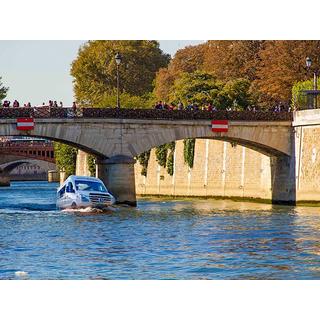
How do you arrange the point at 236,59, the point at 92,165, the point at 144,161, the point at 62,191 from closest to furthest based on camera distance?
1. the point at 62,191
2. the point at 144,161
3. the point at 92,165
4. the point at 236,59

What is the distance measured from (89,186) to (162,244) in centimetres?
1660

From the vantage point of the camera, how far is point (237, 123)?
194 feet

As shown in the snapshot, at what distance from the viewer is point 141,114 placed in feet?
189

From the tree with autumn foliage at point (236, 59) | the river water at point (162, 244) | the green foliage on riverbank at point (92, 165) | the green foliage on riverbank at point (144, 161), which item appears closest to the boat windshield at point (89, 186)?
the river water at point (162, 244)

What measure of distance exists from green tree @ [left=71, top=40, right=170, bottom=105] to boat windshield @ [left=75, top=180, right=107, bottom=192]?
5763 centimetres

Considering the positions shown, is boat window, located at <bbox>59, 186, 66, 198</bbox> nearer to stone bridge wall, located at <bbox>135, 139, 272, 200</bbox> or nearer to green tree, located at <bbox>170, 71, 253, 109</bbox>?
stone bridge wall, located at <bbox>135, 139, 272, 200</bbox>

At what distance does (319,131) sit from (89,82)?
57613mm

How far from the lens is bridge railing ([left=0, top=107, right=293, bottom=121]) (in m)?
55.0

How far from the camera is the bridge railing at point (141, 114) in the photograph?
54969 millimetres

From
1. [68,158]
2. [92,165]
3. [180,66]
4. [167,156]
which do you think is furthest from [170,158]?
[180,66]

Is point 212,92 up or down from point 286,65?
down

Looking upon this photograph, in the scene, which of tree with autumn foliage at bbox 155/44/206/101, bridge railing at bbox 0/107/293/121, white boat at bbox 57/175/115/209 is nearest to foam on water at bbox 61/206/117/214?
white boat at bbox 57/175/115/209

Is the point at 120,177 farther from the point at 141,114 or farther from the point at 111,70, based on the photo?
the point at 111,70

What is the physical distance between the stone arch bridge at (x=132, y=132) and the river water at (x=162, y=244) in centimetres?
317
